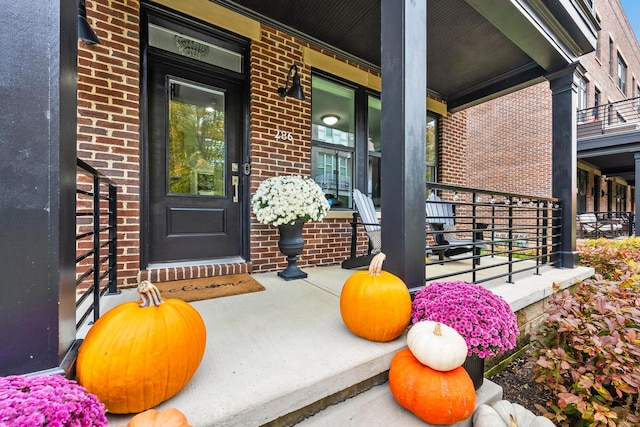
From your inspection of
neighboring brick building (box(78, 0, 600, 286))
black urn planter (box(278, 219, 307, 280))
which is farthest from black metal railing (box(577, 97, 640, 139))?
black urn planter (box(278, 219, 307, 280))

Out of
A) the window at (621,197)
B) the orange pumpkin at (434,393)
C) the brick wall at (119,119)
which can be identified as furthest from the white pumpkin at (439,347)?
the window at (621,197)

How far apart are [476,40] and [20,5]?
12.2 feet

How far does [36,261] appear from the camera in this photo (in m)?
0.79

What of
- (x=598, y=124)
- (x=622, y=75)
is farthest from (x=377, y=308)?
(x=622, y=75)

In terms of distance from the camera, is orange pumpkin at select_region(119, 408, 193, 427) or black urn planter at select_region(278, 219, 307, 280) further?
black urn planter at select_region(278, 219, 307, 280)

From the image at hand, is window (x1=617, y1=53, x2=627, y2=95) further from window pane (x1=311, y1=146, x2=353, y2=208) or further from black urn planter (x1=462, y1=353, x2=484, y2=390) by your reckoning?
black urn planter (x1=462, y1=353, x2=484, y2=390)

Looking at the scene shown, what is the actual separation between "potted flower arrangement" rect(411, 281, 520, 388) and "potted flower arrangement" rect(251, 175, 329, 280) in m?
1.34

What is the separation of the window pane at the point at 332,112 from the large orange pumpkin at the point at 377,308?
2.46 m

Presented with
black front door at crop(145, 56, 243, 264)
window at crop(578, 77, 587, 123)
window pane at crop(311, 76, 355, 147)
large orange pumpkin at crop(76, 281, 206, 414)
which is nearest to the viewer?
large orange pumpkin at crop(76, 281, 206, 414)

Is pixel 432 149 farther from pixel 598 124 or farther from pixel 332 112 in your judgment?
pixel 598 124

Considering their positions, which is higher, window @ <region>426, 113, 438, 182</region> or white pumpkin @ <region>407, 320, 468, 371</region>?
window @ <region>426, 113, 438, 182</region>

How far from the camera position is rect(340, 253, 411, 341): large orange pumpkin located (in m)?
1.31

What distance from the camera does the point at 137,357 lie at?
33.8 inches

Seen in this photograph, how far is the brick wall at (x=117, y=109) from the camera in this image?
217 centimetres
